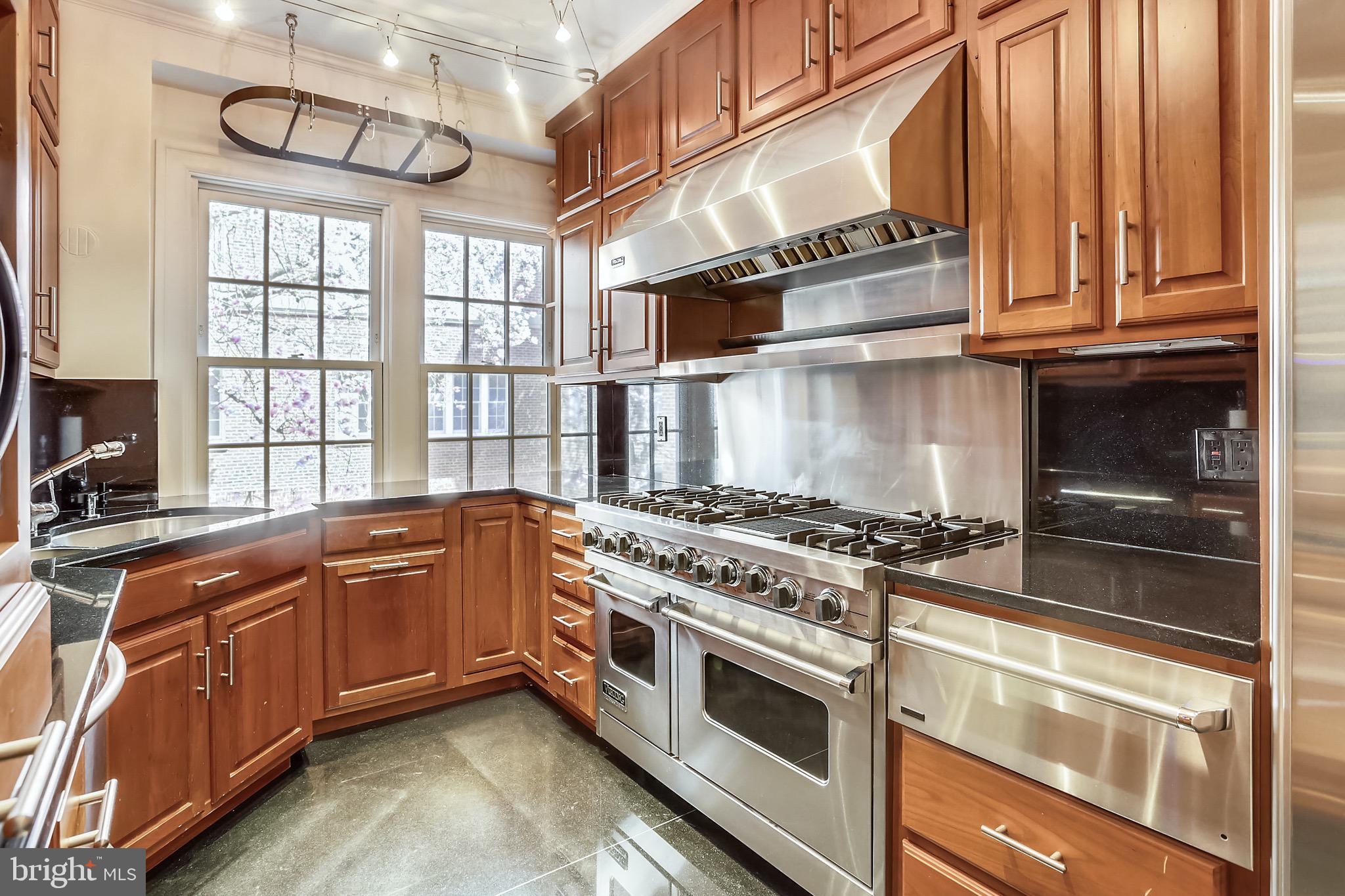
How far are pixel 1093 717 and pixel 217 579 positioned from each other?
2222 millimetres

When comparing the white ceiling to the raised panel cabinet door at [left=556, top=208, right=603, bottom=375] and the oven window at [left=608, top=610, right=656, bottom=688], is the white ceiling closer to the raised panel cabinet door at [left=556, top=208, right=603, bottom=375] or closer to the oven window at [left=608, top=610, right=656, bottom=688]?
the raised panel cabinet door at [left=556, top=208, right=603, bottom=375]

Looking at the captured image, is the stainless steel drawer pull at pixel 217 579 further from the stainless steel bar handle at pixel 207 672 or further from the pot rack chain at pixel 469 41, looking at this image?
the pot rack chain at pixel 469 41

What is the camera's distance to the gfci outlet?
1527 mm

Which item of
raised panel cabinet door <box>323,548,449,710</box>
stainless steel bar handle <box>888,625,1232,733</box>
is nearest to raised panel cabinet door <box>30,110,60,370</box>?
raised panel cabinet door <box>323,548,449,710</box>

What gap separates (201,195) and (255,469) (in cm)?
117

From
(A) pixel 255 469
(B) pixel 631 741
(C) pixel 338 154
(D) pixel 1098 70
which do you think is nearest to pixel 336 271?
(C) pixel 338 154

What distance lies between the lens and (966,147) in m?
1.73

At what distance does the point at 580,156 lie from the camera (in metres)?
3.22

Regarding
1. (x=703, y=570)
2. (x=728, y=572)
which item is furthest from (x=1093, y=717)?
(x=703, y=570)

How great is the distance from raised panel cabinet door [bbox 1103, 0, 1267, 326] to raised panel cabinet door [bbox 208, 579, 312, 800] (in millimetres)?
2518

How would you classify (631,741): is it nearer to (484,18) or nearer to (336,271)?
(336,271)

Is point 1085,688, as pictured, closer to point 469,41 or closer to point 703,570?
point 703,570

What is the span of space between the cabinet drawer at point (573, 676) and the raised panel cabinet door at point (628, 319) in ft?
3.78

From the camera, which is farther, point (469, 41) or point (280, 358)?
point (280, 358)
